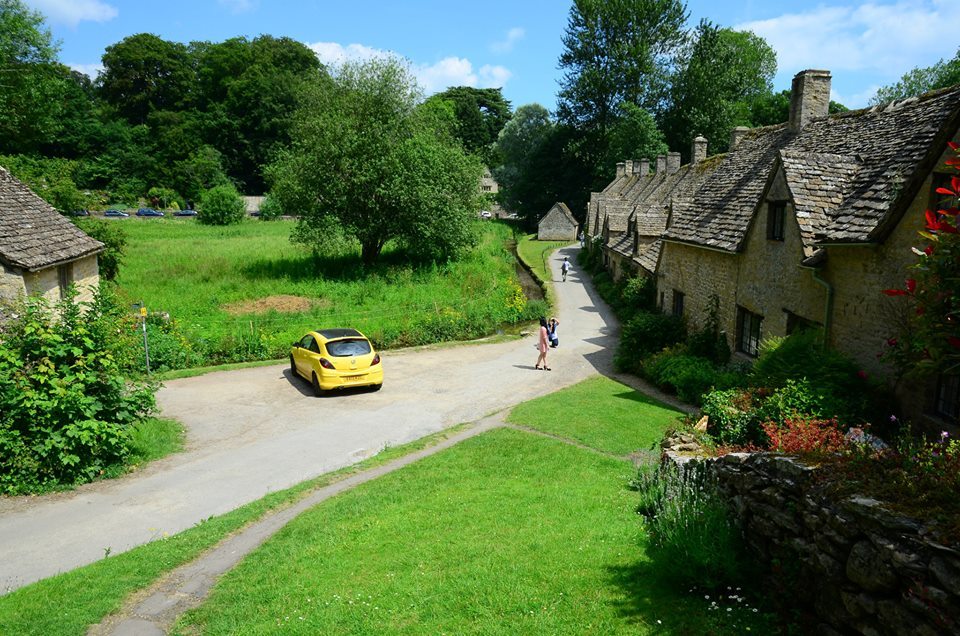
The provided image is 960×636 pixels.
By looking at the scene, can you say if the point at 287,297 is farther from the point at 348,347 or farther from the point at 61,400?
the point at 61,400

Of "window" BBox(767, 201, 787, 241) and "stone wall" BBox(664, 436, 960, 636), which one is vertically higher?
"window" BBox(767, 201, 787, 241)

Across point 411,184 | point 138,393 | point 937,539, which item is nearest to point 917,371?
point 937,539

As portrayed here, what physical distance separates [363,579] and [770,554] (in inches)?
175

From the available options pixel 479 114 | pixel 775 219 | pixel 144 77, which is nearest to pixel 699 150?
pixel 775 219

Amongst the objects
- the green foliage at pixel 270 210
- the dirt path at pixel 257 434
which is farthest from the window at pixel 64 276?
the green foliage at pixel 270 210

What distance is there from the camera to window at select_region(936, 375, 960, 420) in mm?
9930

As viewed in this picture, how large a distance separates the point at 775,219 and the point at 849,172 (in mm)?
1832

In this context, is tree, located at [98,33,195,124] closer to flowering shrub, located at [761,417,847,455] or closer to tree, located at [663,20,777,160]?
tree, located at [663,20,777,160]

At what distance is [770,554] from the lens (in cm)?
589

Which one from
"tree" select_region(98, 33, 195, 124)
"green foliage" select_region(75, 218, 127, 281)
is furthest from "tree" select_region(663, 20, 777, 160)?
"tree" select_region(98, 33, 195, 124)

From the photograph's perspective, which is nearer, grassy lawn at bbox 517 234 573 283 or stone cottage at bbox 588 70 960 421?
stone cottage at bbox 588 70 960 421

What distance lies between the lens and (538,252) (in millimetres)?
62344

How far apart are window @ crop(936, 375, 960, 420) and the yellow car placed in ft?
43.2

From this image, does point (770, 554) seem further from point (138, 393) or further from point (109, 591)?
point (138, 393)
